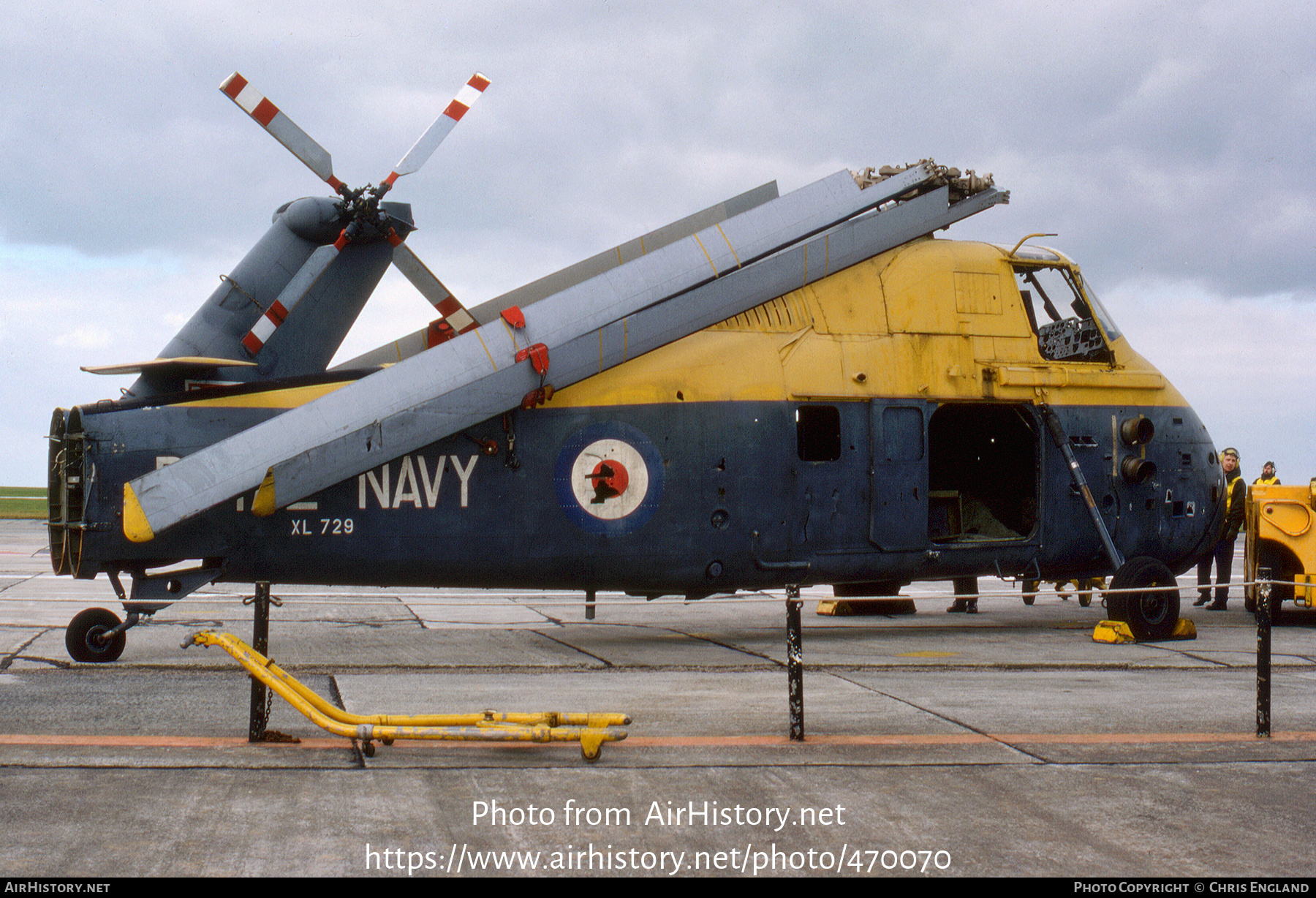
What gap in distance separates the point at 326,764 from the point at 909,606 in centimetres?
1063

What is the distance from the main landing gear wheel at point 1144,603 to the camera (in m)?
11.6

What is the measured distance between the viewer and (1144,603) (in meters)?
11.7

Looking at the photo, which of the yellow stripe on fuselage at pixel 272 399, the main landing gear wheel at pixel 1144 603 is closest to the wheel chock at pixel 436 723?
the yellow stripe on fuselage at pixel 272 399

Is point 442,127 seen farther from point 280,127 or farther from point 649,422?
point 649,422

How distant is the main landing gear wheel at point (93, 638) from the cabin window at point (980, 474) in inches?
344

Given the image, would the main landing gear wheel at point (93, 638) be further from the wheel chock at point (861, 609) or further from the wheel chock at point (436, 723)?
the wheel chock at point (861, 609)

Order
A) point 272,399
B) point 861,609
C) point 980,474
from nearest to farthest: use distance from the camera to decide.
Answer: point 272,399 → point 980,474 → point 861,609

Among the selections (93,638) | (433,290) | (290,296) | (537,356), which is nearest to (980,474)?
(537,356)

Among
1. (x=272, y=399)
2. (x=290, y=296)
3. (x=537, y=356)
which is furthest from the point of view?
(x=290, y=296)

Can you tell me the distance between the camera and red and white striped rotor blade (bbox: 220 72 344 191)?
11.1m

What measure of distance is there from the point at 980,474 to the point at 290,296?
879 cm

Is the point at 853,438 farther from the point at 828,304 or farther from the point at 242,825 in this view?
the point at 242,825

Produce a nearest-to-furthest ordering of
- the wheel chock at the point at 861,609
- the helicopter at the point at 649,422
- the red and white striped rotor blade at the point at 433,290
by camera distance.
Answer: the helicopter at the point at 649,422 → the red and white striped rotor blade at the point at 433,290 → the wheel chock at the point at 861,609

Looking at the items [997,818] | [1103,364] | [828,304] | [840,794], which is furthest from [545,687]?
[1103,364]
